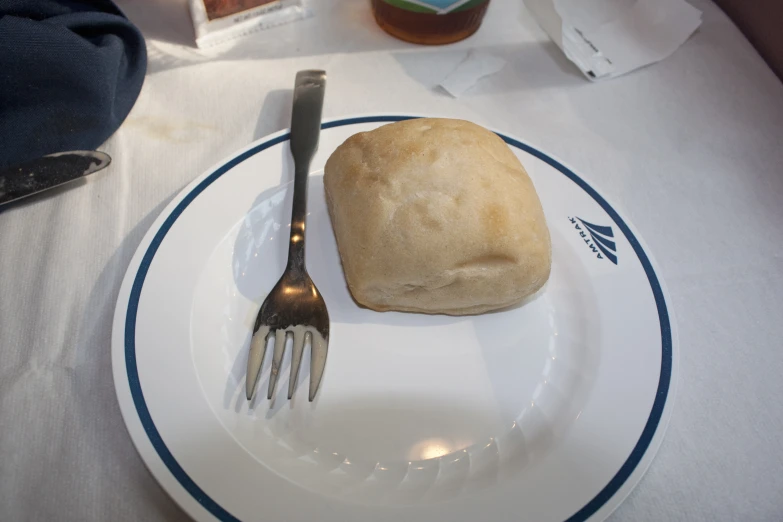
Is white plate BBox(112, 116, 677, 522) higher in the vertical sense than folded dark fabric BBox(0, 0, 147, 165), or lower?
lower

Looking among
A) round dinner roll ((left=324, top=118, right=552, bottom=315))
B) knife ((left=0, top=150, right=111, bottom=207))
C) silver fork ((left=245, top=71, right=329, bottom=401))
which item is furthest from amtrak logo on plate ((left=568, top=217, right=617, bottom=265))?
knife ((left=0, top=150, right=111, bottom=207))

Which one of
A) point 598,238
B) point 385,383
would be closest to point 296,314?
point 385,383

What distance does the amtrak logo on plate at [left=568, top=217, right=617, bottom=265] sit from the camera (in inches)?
31.4

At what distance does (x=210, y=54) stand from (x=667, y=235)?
0.98 meters

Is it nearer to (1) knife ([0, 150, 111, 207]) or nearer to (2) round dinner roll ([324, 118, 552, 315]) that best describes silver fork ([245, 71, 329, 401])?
(2) round dinner roll ([324, 118, 552, 315])

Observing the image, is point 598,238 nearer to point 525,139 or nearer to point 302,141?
point 525,139

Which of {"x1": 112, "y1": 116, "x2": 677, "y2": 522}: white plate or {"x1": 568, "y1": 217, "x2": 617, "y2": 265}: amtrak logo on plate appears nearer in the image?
{"x1": 112, "y1": 116, "x2": 677, "y2": 522}: white plate

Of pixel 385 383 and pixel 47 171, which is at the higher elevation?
pixel 47 171

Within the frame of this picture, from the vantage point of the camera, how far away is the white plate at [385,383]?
59 cm

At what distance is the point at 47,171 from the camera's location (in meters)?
0.84

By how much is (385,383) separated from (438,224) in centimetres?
22

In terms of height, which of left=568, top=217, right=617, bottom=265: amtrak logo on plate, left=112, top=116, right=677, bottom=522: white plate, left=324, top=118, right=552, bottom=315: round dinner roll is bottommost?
left=112, top=116, right=677, bottom=522: white plate

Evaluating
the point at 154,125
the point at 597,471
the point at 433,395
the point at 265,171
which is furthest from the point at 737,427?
the point at 154,125

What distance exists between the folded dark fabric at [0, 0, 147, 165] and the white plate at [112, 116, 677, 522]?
285 mm
